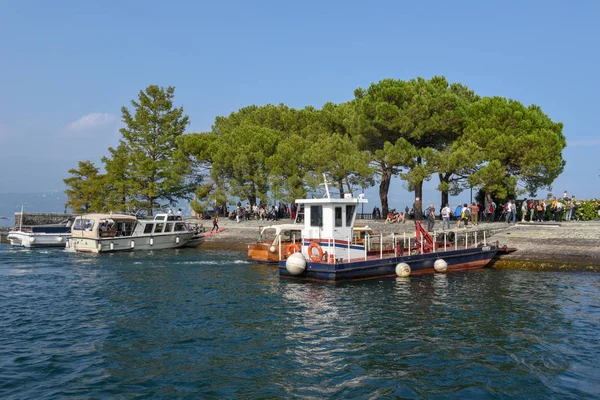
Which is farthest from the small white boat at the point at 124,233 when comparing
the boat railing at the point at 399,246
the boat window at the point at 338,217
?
the boat window at the point at 338,217

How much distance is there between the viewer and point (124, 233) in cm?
4094

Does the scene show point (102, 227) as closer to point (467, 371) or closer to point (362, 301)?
point (362, 301)

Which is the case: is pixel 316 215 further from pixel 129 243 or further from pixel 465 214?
pixel 129 243

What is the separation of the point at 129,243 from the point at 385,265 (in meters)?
23.3

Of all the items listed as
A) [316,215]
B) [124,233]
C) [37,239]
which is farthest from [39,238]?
[316,215]

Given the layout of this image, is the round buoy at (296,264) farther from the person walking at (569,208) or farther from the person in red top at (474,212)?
the person walking at (569,208)

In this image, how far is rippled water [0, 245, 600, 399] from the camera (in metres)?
11.4

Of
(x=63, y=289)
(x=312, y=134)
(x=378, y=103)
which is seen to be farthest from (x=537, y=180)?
(x=63, y=289)

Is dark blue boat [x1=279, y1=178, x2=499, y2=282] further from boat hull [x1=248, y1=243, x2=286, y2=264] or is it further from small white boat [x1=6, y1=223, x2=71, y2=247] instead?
small white boat [x1=6, y1=223, x2=71, y2=247]

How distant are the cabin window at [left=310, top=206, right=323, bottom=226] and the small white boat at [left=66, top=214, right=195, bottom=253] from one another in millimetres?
19140

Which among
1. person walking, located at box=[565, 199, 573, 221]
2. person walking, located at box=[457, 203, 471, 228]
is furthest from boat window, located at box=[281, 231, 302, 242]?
person walking, located at box=[565, 199, 573, 221]

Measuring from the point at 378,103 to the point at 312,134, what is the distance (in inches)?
584

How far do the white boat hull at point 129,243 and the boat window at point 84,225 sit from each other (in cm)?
82

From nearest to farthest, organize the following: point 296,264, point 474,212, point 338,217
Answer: point 296,264
point 338,217
point 474,212
